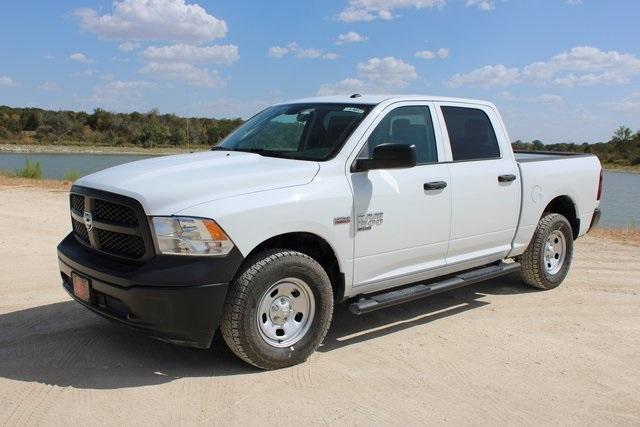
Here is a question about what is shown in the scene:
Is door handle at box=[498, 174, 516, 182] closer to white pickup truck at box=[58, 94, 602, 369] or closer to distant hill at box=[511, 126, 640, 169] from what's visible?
white pickup truck at box=[58, 94, 602, 369]

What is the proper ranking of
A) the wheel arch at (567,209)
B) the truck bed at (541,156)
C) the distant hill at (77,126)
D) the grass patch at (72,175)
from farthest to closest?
the distant hill at (77,126) < the grass patch at (72,175) < the wheel arch at (567,209) < the truck bed at (541,156)

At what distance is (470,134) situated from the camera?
5863 mm

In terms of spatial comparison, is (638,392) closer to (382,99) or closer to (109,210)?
(382,99)

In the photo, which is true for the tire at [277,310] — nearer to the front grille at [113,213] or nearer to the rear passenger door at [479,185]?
the front grille at [113,213]

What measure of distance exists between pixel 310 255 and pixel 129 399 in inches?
66.0

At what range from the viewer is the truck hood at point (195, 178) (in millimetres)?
3951

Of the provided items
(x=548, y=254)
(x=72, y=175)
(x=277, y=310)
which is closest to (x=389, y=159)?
(x=277, y=310)

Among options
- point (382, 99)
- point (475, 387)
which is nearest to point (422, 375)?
point (475, 387)

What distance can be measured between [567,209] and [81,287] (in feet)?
17.9

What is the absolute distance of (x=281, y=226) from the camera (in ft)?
13.7

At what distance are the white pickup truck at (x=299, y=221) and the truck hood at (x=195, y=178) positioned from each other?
0.04ft

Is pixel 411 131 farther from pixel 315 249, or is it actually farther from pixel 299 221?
pixel 299 221

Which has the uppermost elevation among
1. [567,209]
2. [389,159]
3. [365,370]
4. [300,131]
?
[300,131]

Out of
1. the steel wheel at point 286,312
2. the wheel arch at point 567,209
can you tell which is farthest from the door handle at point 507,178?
the steel wheel at point 286,312
